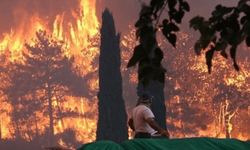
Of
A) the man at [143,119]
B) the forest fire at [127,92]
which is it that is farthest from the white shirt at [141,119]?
the forest fire at [127,92]

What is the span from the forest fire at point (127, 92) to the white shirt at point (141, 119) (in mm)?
35762

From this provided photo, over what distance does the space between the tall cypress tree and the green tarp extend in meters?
20.0

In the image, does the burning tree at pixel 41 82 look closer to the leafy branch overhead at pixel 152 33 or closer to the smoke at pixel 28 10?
the smoke at pixel 28 10

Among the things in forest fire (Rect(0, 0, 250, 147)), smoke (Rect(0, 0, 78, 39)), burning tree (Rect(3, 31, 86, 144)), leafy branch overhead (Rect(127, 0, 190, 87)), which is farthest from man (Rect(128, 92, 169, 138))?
smoke (Rect(0, 0, 78, 39))

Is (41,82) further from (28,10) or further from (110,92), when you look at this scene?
(110,92)

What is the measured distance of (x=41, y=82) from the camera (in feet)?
173

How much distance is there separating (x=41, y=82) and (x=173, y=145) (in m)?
44.7

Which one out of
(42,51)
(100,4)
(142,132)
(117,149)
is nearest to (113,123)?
(142,132)

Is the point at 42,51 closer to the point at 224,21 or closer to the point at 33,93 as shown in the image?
the point at 33,93

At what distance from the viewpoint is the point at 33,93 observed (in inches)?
2115

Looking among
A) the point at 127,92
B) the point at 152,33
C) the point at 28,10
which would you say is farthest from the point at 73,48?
the point at 152,33

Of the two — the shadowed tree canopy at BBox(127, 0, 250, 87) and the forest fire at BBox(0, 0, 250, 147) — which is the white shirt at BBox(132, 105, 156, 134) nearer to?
the shadowed tree canopy at BBox(127, 0, 250, 87)

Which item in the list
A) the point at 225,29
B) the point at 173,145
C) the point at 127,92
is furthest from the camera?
the point at 127,92

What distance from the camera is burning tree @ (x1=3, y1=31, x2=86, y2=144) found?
53.0 m
